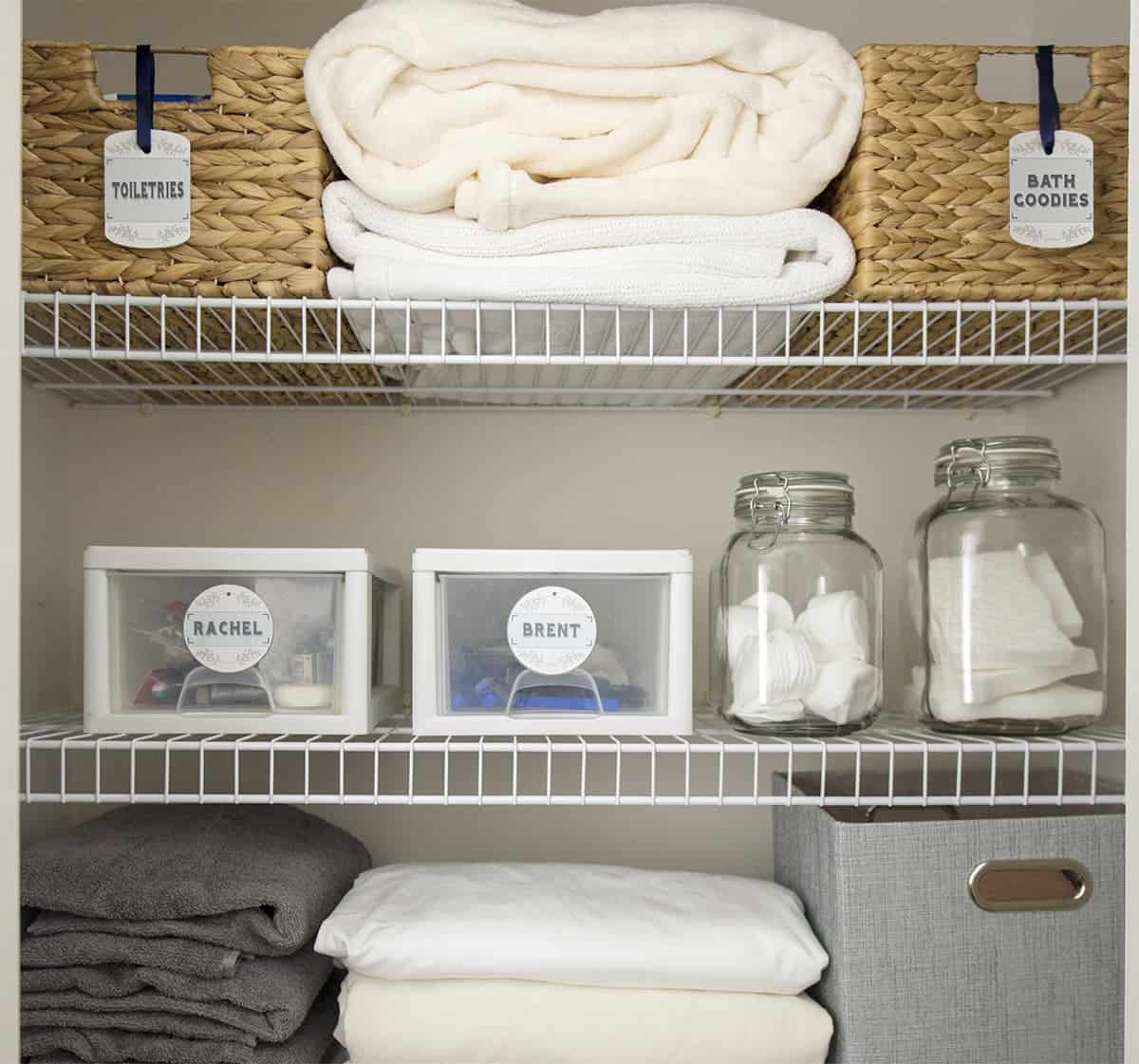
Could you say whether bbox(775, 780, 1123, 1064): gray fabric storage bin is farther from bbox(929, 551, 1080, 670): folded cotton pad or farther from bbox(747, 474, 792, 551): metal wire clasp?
bbox(747, 474, 792, 551): metal wire clasp

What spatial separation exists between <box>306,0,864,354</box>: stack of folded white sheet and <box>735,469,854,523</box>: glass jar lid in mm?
181

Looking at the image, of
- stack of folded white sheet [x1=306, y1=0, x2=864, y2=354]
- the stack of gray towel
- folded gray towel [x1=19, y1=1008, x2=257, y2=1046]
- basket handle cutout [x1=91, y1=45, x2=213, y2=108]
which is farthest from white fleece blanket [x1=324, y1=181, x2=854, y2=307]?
folded gray towel [x1=19, y1=1008, x2=257, y2=1046]

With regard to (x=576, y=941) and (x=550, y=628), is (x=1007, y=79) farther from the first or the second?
(x=576, y=941)

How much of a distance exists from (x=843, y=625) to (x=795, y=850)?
30 centimetres

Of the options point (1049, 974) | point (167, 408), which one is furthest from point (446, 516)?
point (1049, 974)

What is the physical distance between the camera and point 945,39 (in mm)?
1444

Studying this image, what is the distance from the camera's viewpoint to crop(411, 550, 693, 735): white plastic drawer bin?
106cm

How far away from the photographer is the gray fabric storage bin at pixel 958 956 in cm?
104

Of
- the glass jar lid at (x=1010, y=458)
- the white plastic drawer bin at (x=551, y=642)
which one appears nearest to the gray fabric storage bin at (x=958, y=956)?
the white plastic drawer bin at (x=551, y=642)

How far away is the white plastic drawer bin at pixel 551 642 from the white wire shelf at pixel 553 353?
195 mm

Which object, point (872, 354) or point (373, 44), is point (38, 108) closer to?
point (373, 44)

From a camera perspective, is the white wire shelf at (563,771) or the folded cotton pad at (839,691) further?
the white wire shelf at (563,771)

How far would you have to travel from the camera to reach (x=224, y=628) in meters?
1.05

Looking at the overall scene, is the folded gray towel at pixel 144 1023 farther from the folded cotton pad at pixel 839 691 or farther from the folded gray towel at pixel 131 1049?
the folded cotton pad at pixel 839 691
